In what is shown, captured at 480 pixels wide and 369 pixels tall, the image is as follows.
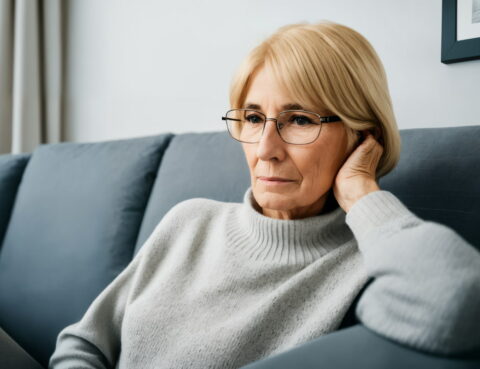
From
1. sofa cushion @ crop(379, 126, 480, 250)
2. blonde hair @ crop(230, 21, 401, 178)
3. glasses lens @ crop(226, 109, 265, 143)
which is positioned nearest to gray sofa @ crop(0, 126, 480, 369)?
sofa cushion @ crop(379, 126, 480, 250)

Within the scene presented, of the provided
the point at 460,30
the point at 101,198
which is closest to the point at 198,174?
the point at 101,198

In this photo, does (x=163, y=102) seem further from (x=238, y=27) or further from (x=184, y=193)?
(x=184, y=193)

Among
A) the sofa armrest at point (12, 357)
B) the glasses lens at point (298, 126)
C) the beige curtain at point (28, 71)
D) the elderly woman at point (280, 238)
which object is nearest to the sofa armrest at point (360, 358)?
the elderly woman at point (280, 238)

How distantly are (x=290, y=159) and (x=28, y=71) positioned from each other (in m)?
1.89

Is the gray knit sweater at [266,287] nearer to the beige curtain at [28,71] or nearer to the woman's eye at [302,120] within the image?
the woman's eye at [302,120]

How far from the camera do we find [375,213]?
2.81 ft

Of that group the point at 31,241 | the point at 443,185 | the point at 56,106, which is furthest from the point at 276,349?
the point at 56,106

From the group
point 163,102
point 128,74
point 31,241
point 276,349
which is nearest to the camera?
point 276,349

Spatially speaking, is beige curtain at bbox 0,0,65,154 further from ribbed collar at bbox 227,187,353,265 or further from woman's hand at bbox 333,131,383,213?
woman's hand at bbox 333,131,383,213

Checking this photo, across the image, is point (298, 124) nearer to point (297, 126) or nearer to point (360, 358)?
point (297, 126)

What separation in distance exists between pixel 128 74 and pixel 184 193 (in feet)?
3.29

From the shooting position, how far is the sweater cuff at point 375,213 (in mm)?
832

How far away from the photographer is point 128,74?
Answer: 2.18 metres

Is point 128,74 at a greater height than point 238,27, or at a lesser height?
lesser
